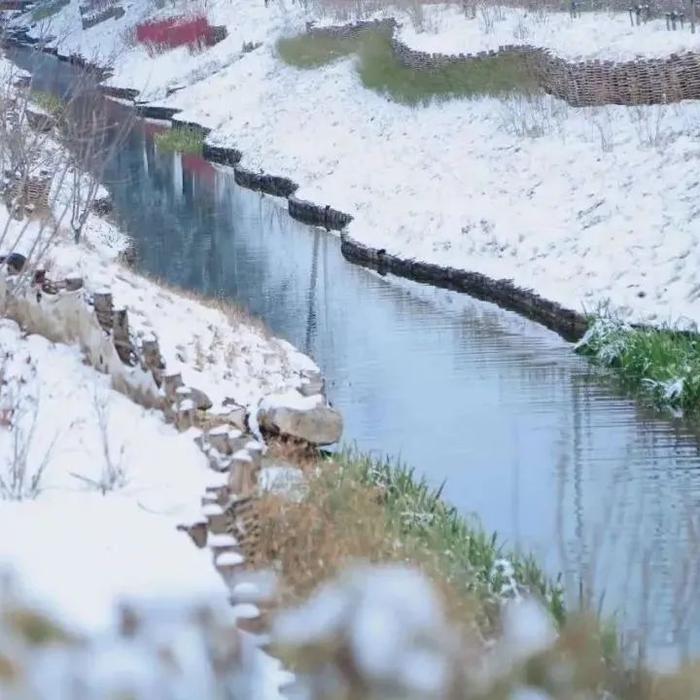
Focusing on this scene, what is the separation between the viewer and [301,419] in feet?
35.1

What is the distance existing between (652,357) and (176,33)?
39.2 m

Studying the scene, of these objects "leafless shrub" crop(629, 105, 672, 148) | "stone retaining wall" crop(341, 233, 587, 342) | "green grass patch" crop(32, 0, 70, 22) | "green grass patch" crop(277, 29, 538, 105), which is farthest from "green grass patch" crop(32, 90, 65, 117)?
"green grass patch" crop(32, 0, 70, 22)

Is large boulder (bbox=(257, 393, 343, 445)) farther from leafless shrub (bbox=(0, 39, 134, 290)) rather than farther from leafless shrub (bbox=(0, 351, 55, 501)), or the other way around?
leafless shrub (bbox=(0, 39, 134, 290))

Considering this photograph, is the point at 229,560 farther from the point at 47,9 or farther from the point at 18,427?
the point at 47,9

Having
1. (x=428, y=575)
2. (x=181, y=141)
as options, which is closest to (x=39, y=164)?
(x=428, y=575)

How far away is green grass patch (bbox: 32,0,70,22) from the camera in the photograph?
69000 mm

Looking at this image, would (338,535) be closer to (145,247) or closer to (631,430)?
(631,430)

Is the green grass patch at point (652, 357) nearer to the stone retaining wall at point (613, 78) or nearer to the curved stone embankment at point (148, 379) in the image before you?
the curved stone embankment at point (148, 379)

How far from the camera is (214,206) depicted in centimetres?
2644

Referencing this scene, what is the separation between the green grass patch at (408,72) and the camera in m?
25.7

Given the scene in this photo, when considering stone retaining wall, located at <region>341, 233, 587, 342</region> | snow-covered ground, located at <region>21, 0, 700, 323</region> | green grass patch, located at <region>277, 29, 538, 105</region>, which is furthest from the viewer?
green grass patch, located at <region>277, 29, 538, 105</region>

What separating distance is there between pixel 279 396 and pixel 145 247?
1155 cm

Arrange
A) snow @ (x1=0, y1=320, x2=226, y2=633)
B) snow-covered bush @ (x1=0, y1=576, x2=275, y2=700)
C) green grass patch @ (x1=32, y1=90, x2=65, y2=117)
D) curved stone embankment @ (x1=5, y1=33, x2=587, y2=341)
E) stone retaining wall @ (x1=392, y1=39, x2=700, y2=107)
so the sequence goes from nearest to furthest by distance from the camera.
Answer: snow-covered bush @ (x1=0, y1=576, x2=275, y2=700) → snow @ (x1=0, y1=320, x2=226, y2=633) → curved stone embankment @ (x1=5, y1=33, x2=587, y2=341) → green grass patch @ (x1=32, y1=90, x2=65, y2=117) → stone retaining wall @ (x1=392, y1=39, x2=700, y2=107)

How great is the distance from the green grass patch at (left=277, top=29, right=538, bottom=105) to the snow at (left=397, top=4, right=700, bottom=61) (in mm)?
597
